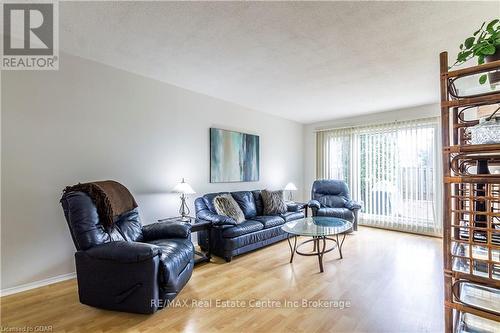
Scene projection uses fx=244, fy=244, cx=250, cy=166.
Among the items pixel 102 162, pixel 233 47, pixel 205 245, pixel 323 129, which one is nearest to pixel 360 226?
pixel 323 129

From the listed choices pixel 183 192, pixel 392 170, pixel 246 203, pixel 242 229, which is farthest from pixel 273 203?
pixel 392 170

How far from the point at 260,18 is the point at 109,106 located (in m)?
2.13

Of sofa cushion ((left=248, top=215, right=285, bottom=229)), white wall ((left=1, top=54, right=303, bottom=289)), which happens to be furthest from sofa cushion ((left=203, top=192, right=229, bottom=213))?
sofa cushion ((left=248, top=215, right=285, bottom=229))

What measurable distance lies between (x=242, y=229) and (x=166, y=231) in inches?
→ 43.0

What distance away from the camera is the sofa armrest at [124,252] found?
196 centimetres

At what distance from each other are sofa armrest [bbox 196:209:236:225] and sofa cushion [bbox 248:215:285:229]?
57 cm

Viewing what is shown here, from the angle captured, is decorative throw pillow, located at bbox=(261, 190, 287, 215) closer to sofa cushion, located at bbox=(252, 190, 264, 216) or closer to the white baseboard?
sofa cushion, located at bbox=(252, 190, 264, 216)

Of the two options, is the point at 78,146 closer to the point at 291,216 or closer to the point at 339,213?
the point at 291,216

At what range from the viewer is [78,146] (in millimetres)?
2766

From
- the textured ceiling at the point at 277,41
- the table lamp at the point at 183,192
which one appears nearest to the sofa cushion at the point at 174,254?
the table lamp at the point at 183,192

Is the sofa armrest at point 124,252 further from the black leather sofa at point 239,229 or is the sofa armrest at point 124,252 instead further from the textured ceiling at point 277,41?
the textured ceiling at point 277,41

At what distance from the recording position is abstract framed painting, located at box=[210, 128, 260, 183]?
4.21 meters

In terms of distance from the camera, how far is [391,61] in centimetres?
279

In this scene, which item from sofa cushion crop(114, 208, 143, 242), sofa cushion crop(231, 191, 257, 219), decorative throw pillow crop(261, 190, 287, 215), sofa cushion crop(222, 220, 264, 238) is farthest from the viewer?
decorative throw pillow crop(261, 190, 287, 215)
